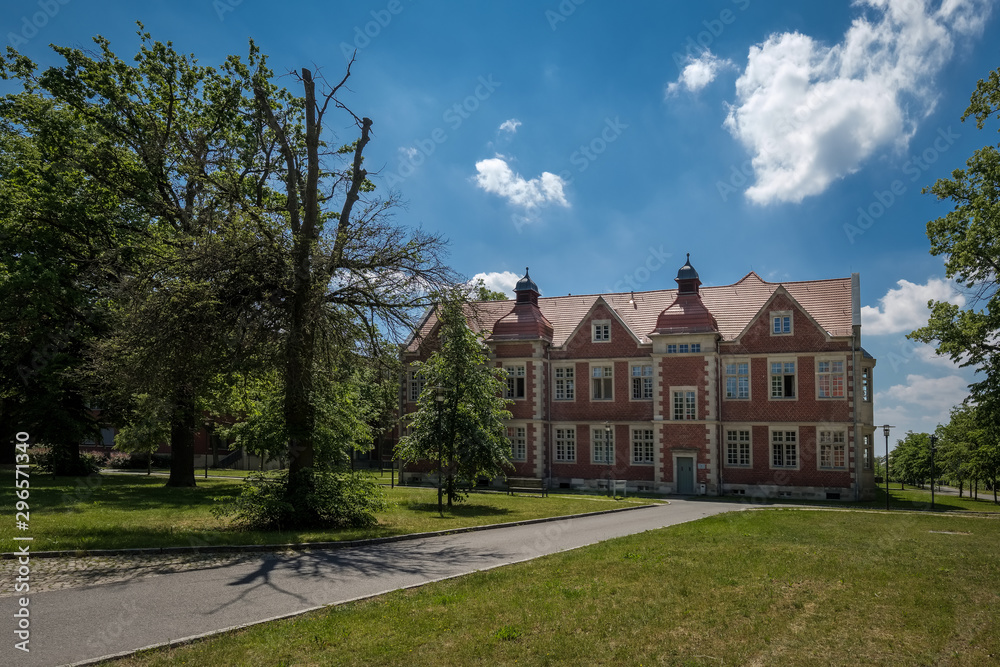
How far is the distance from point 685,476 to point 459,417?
1760 centimetres

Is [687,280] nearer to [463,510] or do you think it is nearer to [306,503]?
[463,510]

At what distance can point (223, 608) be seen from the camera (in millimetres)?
9078

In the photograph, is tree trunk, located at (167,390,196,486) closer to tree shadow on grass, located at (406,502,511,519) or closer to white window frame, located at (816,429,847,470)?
tree shadow on grass, located at (406,502,511,519)

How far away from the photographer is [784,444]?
124 feet

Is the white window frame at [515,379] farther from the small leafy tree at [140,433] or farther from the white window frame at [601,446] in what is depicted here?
the small leafy tree at [140,433]

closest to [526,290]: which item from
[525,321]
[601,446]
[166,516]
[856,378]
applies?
[525,321]

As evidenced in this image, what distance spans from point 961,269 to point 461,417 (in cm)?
2082

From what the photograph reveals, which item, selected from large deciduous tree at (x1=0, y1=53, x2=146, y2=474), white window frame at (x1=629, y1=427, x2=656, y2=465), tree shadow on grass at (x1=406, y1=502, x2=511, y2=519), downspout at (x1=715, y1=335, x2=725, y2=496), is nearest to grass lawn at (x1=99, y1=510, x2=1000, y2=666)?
tree shadow on grass at (x1=406, y1=502, x2=511, y2=519)

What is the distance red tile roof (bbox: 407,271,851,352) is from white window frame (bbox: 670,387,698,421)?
12.9ft

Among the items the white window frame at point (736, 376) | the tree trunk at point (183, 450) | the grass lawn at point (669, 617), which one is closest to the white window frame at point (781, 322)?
the white window frame at point (736, 376)

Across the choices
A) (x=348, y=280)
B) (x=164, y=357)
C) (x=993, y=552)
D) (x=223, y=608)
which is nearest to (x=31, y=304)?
(x=164, y=357)

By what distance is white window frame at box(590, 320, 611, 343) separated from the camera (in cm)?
4278

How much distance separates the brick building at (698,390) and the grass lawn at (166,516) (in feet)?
34.9

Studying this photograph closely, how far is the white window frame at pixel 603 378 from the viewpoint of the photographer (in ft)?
Result: 139
